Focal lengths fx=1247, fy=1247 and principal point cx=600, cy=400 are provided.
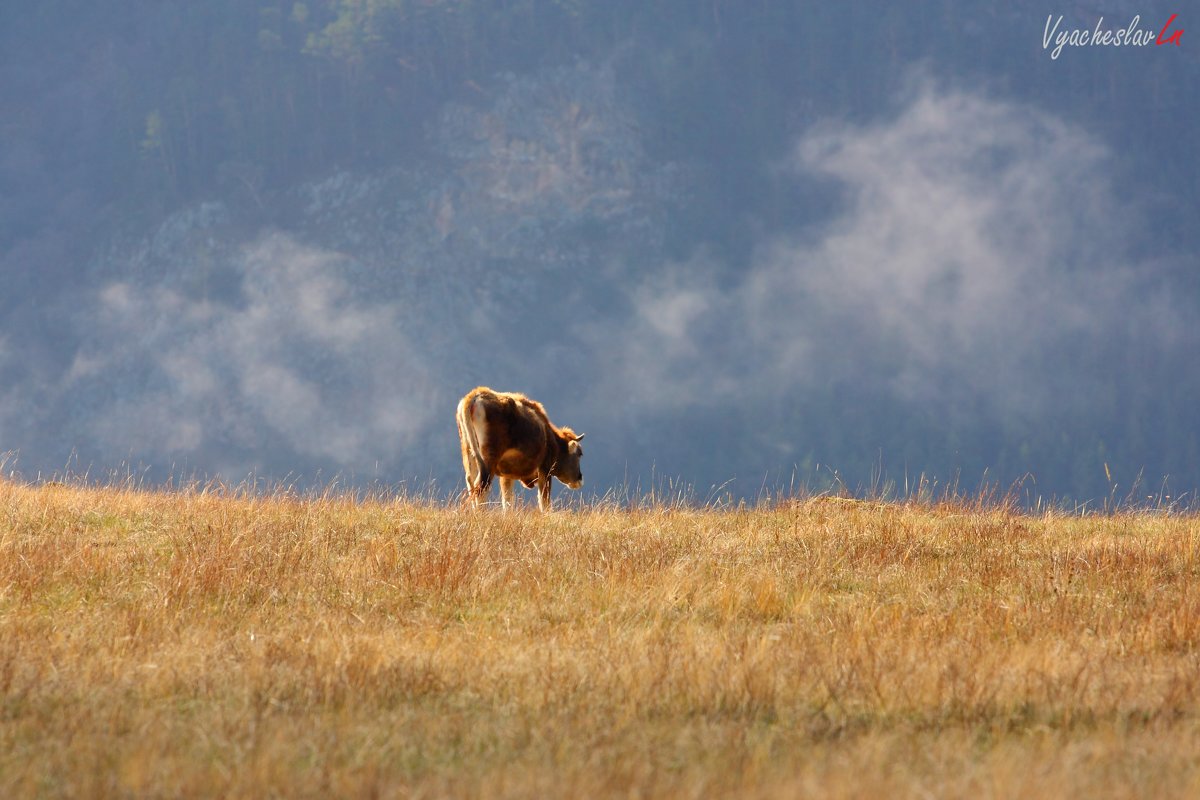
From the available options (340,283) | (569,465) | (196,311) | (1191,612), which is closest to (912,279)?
(340,283)

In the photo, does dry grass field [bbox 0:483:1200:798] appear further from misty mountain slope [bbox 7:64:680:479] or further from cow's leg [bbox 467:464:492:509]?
misty mountain slope [bbox 7:64:680:479]

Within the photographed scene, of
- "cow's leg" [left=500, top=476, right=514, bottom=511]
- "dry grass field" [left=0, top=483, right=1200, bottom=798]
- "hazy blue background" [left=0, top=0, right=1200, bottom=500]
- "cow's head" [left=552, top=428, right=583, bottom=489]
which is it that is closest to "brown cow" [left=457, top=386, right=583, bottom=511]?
"cow's leg" [left=500, top=476, right=514, bottom=511]

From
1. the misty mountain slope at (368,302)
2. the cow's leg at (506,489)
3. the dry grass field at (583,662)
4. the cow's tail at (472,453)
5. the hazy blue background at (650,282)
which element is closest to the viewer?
the dry grass field at (583,662)

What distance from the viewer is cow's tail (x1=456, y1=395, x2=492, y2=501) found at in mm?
17078

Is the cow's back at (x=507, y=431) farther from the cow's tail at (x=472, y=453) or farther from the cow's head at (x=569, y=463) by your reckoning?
the cow's head at (x=569, y=463)

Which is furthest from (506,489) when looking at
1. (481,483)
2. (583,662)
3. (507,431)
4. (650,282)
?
(650,282)

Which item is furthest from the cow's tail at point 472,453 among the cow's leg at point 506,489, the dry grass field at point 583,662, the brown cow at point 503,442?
the dry grass field at point 583,662

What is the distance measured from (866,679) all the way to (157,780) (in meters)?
3.40

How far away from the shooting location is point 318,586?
350 inches

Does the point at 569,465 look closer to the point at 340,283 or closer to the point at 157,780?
the point at 157,780

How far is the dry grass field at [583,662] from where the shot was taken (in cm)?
489

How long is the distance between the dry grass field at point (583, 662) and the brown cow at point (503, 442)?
5.43 m

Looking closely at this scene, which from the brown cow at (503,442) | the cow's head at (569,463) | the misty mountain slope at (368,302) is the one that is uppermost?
the misty mountain slope at (368,302)

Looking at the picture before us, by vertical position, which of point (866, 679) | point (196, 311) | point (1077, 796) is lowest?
point (1077, 796)
